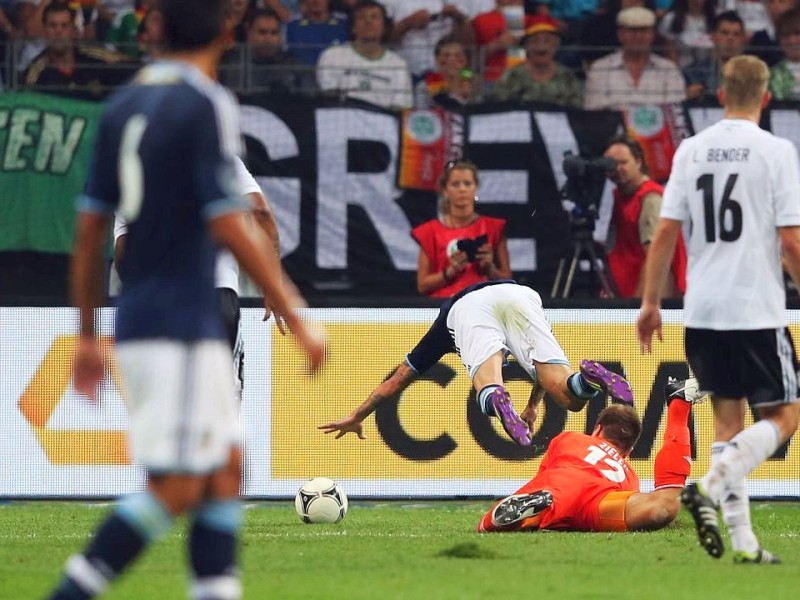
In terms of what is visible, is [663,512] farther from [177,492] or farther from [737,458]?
[177,492]

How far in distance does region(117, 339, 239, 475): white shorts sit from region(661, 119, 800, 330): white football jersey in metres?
2.92

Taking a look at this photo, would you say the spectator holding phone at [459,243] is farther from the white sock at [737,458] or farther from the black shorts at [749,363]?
the white sock at [737,458]

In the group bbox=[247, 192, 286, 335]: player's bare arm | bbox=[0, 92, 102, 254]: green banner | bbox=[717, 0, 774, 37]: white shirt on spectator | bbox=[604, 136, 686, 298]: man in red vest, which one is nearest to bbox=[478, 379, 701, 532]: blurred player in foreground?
bbox=[247, 192, 286, 335]: player's bare arm

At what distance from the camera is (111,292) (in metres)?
12.7

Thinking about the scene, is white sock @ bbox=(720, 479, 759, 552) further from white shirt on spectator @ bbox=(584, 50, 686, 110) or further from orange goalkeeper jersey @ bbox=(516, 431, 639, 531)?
white shirt on spectator @ bbox=(584, 50, 686, 110)

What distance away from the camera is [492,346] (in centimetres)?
998

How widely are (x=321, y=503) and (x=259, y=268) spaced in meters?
5.18

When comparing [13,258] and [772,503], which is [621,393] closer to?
[772,503]

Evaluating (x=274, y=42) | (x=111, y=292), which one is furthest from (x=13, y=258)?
(x=274, y=42)

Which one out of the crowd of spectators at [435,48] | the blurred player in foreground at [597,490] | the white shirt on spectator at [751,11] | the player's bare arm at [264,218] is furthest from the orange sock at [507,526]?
the white shirt on spectator at [751,11]

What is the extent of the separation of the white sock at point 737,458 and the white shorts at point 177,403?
113 inches

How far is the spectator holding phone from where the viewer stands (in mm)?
12562

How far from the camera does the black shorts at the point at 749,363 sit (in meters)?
7.15

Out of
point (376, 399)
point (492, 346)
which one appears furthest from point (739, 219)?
point (376, 399)
